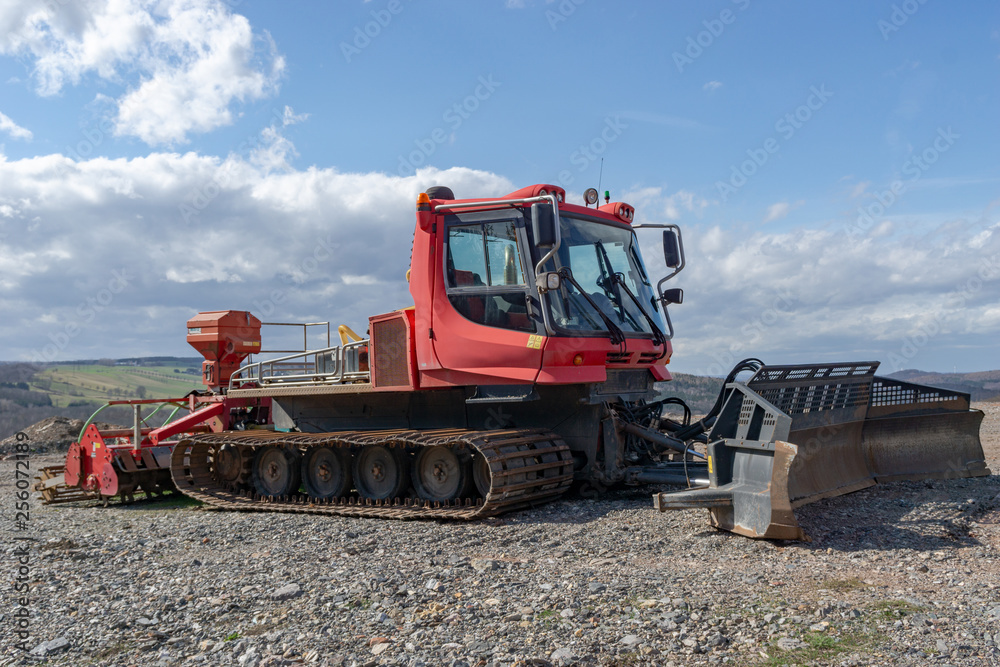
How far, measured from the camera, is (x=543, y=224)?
24.7 feet

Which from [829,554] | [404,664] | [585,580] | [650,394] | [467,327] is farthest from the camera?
[650,394]

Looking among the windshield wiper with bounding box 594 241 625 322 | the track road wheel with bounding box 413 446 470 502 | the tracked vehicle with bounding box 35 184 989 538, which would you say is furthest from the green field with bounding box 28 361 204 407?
the windshield wiper with bounding box 594 241 625 322

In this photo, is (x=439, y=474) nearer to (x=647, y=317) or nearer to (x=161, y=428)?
(x=647, y=317)

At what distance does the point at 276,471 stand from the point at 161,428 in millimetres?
2551

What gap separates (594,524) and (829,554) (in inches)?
85.6

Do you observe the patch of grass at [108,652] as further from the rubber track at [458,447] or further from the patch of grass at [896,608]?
the patch of grass at [896,608]

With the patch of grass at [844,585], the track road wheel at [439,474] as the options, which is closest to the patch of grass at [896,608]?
the patch of grass at [844,585]

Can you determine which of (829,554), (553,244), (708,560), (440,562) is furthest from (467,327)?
(829,554)

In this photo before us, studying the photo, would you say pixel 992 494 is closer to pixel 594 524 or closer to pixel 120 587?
pixel 594 524

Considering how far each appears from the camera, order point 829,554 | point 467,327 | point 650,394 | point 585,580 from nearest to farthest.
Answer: point 585,580
point 829,554
point 467,327
point 650,394

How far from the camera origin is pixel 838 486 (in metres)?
7.71

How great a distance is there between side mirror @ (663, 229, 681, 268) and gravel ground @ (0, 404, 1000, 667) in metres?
3.27

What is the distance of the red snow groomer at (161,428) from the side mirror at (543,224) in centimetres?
666

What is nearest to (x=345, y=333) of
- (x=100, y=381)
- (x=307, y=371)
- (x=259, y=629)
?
(x=307, y=371)
